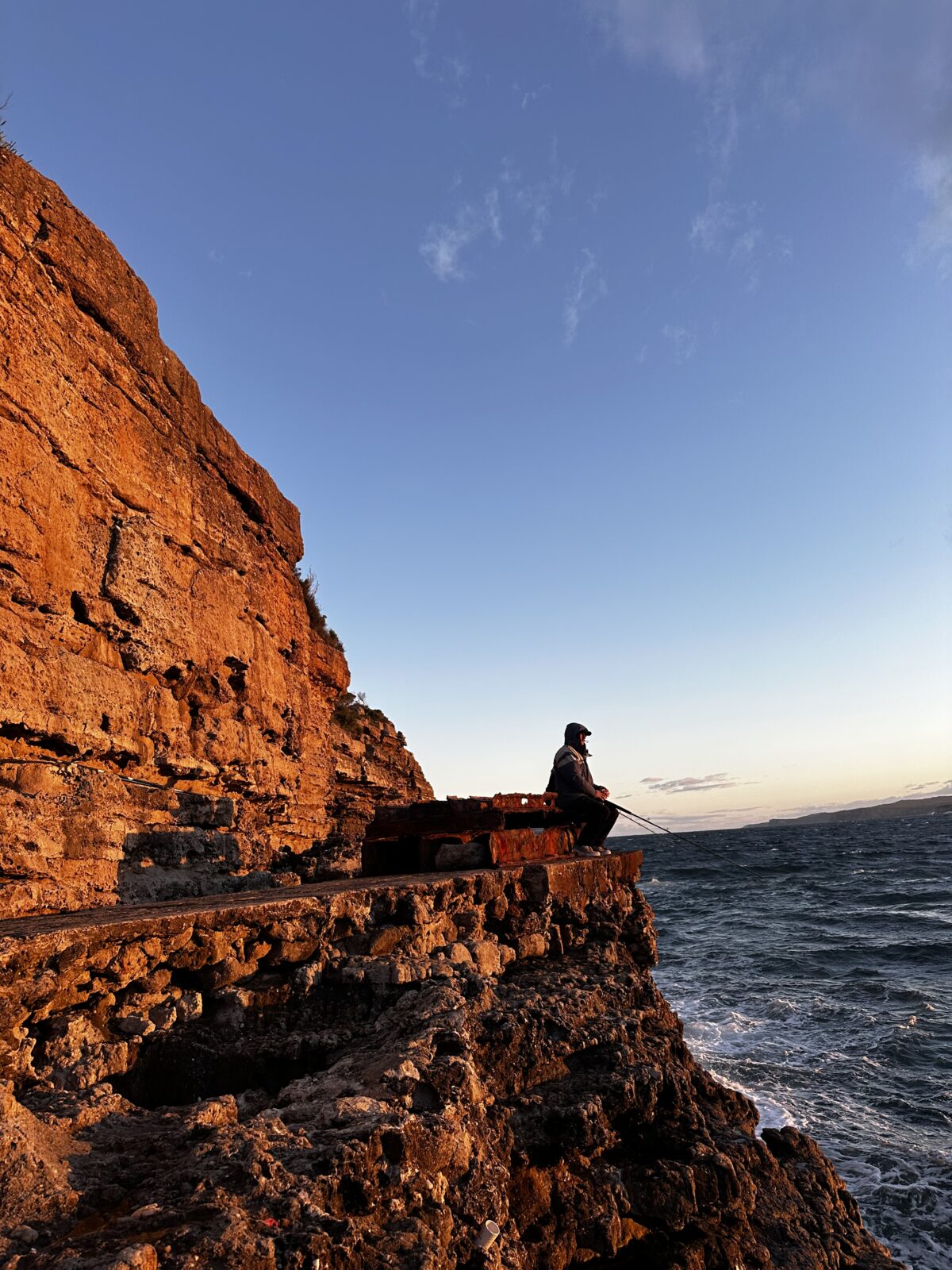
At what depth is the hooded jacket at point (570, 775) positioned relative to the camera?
695 centimetres

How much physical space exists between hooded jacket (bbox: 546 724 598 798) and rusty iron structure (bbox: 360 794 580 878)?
15.6 inches

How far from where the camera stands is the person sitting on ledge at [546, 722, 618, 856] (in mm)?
6770

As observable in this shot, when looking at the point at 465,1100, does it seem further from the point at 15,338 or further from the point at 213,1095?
the point at 15,338

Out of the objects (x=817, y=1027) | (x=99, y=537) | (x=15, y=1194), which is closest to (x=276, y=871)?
(x=99, y=537)

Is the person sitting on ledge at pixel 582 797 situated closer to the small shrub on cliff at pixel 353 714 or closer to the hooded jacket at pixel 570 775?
the hooded jacket at pixel 570 775

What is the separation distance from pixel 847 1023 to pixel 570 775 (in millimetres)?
7949

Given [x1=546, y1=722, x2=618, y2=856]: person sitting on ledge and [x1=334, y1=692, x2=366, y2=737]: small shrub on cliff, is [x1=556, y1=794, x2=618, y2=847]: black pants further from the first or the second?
[x1=334, y1=692, x2=366, y2=737]: small shrub on cliff

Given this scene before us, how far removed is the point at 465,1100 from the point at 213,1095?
1018 mm

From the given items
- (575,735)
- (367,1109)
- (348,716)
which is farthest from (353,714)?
(367,1109)

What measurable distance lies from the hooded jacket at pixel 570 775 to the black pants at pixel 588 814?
67 mm

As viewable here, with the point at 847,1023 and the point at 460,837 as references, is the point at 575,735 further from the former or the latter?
the point at 847,1023

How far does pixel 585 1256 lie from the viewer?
9.23 feet

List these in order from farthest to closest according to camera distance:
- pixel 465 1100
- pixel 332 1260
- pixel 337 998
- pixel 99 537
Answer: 1. pixel 99 537
2. pixel 337 998
3. pixel 465 1100
4. pixel 332 1260

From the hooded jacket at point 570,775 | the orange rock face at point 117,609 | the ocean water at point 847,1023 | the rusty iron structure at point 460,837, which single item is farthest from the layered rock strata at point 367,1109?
the ocean water at point 847,1023
